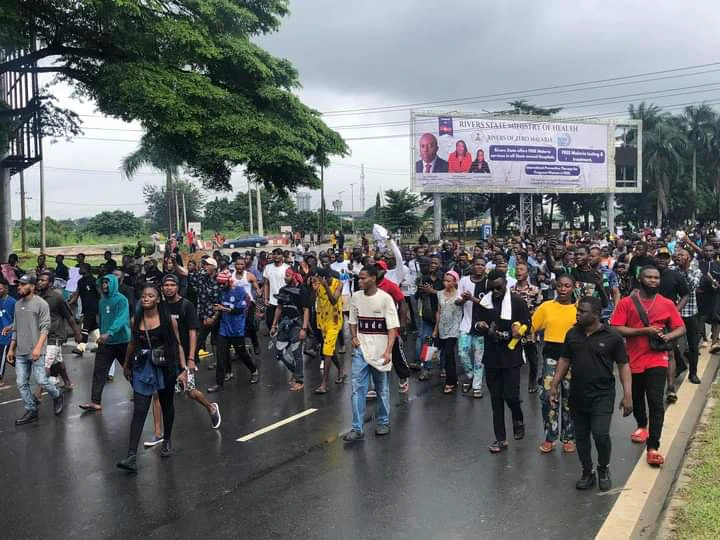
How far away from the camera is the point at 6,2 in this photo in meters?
14.6

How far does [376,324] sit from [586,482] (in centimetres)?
244

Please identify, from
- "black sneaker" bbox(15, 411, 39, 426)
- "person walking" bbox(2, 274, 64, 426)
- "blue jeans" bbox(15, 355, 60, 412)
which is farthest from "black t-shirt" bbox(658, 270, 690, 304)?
"black sneaker" bbox(15, 411, 39, 426)

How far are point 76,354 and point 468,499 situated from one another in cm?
920

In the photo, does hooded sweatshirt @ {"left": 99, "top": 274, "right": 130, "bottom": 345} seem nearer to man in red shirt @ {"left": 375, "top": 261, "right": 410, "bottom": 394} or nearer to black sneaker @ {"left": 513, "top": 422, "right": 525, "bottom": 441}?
man in red shirt @ {"left": 375, "top": 261, "right": 410, "bottom": 394}

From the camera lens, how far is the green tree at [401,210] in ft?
161

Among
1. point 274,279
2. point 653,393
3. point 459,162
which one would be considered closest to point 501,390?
point 653,393


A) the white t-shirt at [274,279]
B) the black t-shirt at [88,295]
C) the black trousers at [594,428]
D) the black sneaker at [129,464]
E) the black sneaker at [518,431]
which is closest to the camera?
the black trousers at [594,428]

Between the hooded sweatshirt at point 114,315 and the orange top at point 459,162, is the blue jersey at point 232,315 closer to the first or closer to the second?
the hooded sweatshirt at point 114,315

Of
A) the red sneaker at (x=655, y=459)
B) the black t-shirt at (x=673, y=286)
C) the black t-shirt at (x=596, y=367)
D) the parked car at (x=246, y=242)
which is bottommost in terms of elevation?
the red sneaker at (x=655, y=459)

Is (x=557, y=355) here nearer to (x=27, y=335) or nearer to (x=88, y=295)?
(x=27, y=335)

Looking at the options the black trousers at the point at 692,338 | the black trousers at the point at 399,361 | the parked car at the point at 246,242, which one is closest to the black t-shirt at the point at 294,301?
the black trousers at the point at 399,361

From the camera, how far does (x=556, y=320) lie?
621cm

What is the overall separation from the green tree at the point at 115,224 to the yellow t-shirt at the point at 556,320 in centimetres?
7062

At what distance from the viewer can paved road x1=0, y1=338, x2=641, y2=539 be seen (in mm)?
4703
